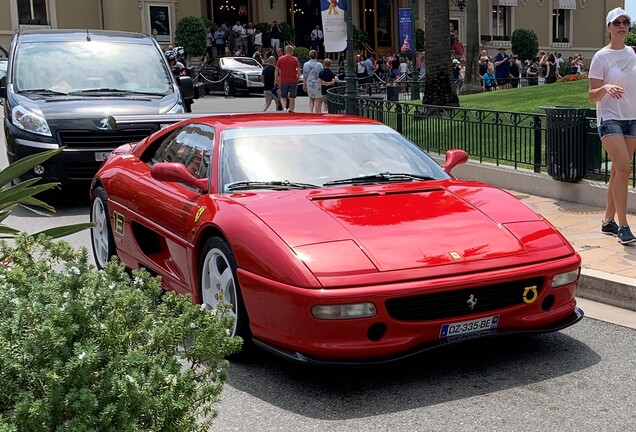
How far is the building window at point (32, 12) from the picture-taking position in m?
40.9

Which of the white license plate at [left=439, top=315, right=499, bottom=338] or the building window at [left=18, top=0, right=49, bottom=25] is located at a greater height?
the building window at [left=18, top=0, right=49, bottom=25]

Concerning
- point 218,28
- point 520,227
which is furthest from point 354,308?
point 218,28

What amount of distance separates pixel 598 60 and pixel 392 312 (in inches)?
159

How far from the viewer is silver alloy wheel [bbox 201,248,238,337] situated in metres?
4.95

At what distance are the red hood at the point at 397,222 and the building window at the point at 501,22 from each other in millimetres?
52917

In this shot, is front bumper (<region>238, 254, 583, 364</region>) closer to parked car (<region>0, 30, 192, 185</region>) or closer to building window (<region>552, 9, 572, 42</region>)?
parked car (<region>0, 30, 192, 185</region>)

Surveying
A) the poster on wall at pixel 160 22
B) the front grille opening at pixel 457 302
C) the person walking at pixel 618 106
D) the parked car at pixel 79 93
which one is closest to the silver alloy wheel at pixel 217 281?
the front grille opening at pixel 457 302

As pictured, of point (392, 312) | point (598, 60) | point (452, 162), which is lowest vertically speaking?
point (392, 312)

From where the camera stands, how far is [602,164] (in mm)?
9539

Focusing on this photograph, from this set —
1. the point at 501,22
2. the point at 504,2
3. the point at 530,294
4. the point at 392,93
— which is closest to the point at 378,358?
the point at 530,294

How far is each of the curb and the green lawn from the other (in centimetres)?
960

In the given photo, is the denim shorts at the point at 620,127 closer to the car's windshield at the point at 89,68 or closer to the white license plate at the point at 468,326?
the white license plate at the point at 468,326

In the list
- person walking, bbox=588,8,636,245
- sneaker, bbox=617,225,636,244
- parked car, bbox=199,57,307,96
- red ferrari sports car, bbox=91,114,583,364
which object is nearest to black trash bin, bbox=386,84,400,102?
parked car, bbox=199,57,307,96

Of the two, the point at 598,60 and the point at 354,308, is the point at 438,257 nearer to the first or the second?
the point at 354,308
